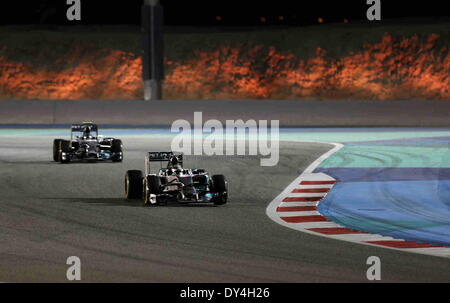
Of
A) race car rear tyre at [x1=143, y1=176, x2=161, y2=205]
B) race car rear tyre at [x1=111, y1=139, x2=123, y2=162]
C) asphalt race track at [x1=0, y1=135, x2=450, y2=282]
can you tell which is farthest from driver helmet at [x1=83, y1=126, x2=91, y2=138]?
race car rear tyre at [x1=143, y1=176, x2=161, y2=205]

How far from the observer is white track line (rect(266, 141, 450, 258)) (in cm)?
1117

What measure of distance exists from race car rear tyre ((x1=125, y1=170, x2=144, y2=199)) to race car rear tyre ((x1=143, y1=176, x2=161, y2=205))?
0.84 meters

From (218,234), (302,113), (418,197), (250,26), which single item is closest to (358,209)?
(418,197)

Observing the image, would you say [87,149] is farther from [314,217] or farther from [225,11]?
[225,11]

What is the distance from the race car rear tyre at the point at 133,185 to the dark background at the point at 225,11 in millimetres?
49030

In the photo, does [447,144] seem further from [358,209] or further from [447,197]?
[358,209]

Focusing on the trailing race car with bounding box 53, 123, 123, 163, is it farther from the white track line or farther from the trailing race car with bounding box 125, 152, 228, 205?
the trailing race car with bounding box 125, 152, 228, 205

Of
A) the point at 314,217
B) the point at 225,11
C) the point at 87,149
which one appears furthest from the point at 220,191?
the point at 225,11

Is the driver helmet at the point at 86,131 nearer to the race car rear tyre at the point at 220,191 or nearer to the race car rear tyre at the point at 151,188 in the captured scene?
the race car rear tyre at the point at 151,188

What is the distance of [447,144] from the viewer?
29297 mm

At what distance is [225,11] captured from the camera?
6550 centimetres

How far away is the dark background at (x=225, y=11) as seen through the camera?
207ft

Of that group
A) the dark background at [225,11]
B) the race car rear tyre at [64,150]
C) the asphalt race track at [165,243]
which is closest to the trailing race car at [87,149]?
the race car rear tyre at [64,150]

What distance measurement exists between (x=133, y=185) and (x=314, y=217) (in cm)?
318
